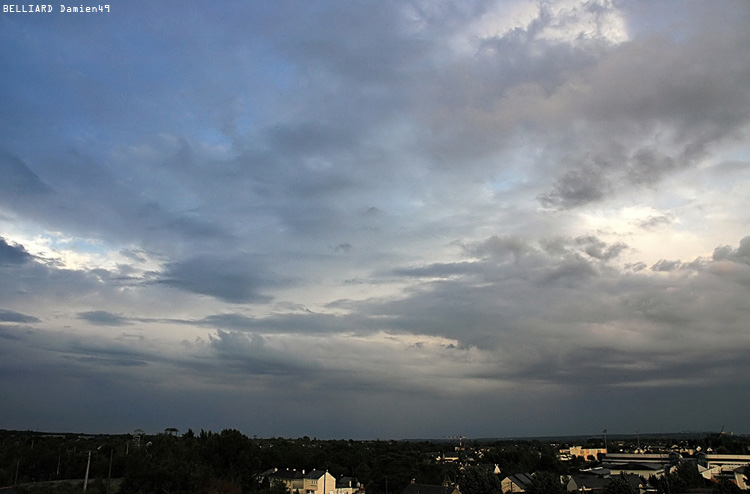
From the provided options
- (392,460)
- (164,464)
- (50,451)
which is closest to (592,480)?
(392,460)

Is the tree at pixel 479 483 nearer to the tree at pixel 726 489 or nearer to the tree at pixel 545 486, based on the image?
the tree at pixel 545 486

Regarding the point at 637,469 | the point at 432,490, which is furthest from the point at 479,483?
the point at 637,469

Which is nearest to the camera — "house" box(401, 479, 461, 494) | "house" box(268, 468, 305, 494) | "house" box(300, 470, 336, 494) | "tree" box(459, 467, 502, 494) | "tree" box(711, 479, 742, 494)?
"tree" box(711, 479, 742, 494)

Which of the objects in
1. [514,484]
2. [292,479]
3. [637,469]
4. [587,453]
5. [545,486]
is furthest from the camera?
[587,453]

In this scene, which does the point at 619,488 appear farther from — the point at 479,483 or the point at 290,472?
the point at 290,472

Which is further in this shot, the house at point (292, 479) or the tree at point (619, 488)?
the house at point (292, 479)

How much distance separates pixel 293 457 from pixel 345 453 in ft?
55.2

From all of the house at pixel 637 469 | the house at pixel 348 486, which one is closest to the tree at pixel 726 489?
the house at pixel 637 469

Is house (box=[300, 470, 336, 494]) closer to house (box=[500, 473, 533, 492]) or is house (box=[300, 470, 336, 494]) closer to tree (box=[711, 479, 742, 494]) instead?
house (box=[500, 473, 533, 492])

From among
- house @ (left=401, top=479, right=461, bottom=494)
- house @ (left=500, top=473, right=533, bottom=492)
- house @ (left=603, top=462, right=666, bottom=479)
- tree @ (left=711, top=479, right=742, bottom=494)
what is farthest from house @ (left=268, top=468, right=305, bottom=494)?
house @ (left=603, top=462, right=666, bottom=479)

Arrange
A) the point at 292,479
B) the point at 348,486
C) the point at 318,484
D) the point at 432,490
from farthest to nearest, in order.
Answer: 1. the point at 348,486
2. the point at 292,479
3. the point at 318,484
4. the point at 432,490

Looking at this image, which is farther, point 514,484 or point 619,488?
point 514,484

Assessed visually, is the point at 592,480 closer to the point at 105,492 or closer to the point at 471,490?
the point at 471,490

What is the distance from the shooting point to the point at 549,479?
70.4 metres
